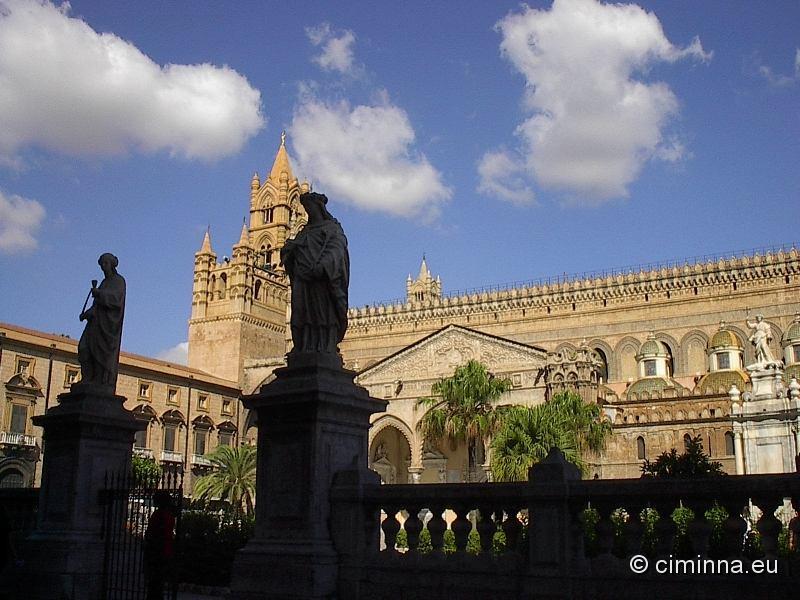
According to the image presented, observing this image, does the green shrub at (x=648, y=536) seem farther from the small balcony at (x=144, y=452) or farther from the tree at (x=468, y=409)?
the small balcony at (x=144, y=452)

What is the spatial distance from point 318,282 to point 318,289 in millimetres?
67

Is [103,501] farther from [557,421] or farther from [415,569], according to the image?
[557,421]

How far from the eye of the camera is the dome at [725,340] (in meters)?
47.5

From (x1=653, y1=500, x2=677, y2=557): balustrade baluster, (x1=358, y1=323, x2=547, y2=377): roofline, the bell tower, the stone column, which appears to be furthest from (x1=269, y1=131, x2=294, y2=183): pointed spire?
(x1=653, y1=500, x2=677, y2=557): balustrade baluster

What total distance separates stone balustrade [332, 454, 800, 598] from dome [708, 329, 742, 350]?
4346 cm

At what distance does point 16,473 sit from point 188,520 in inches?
1038

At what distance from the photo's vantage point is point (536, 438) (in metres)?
31.3

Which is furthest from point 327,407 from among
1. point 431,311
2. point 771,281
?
point 431,311

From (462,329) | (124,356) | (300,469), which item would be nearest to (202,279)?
(124,356)

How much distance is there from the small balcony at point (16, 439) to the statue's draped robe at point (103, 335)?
32748 millimetres

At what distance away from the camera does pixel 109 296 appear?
1047 cm

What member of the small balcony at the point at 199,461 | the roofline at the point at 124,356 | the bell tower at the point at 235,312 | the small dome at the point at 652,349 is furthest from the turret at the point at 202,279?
the small dome at the point at 652,349

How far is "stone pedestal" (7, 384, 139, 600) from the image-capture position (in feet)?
32.0

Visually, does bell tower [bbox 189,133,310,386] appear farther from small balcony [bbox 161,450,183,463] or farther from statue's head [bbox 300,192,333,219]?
statue's head [bbox 300,192,333,219]
